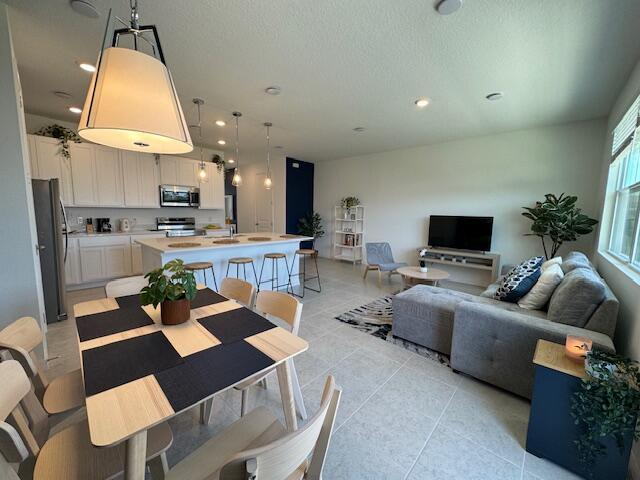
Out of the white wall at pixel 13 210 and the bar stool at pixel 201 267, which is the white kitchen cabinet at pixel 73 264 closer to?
the bar stool at pixel 201 267

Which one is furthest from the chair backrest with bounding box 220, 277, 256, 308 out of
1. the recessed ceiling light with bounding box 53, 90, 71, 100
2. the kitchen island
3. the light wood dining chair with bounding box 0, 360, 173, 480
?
the recessed ceiling light with bounding box 53, 90, 71, 100

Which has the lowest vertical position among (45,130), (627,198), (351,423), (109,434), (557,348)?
(351,423)

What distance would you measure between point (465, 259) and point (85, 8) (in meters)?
5.49

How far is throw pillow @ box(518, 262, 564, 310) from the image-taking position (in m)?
2.43

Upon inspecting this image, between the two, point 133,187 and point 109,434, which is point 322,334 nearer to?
point 109,434

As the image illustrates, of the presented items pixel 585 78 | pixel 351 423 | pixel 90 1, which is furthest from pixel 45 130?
pixel 585 78

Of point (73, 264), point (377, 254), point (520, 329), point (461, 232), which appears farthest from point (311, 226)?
point (520, 329)

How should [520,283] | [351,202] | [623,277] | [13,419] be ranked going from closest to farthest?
[13,419] < [623,277] < [520,283] < [351,202]

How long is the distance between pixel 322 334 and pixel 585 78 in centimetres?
379

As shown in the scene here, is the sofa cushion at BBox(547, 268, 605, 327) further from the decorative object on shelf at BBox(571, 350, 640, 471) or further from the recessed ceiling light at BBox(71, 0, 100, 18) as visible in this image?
the recessed ceiling light at BBox(71, 0, 100, 18)

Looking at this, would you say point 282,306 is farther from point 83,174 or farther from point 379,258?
point 83,174

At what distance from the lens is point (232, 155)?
701 centimetres

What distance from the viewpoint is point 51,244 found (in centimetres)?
301

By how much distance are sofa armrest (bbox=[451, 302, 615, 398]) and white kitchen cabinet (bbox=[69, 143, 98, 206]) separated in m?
5.68
